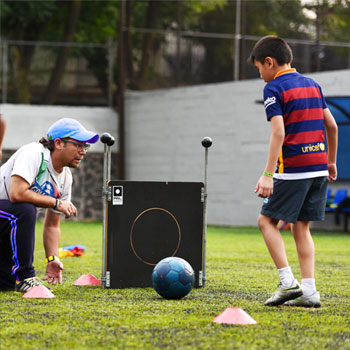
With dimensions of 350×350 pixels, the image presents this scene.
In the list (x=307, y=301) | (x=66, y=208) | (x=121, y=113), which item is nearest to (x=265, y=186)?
(x=307, y=301)

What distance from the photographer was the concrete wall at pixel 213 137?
17.6 meters

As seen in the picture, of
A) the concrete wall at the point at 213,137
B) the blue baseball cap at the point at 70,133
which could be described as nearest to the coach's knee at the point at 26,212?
the blue baseball cap at the point at 70,133

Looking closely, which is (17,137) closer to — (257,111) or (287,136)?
(257,111)

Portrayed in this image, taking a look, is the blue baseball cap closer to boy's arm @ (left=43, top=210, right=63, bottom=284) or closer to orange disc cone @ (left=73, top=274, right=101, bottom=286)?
boy's arm @ (left=43, top=210, right=63, bottom=284)

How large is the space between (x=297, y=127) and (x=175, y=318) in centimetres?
146

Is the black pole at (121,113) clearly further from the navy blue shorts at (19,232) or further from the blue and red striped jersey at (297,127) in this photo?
the blue and red striped jersey at (297,127)

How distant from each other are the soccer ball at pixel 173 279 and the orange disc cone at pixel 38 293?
74 cm

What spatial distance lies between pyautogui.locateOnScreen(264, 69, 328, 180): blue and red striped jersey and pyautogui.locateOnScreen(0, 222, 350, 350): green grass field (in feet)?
2.97

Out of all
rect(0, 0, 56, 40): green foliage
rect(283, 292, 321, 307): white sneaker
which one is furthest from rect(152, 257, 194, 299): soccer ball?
rect(0, 0, 56, 40): green foliage

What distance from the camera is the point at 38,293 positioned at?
209 inches

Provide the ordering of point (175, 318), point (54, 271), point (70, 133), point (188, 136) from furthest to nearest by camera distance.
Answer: point (188, 136) → point (54, 271) → point (70, 133) → point (175, 318)

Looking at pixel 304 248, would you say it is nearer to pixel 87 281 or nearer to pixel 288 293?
pixel 288 293

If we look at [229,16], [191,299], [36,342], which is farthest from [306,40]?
[36,342]

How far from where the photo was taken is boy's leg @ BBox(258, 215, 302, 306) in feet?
16.1
